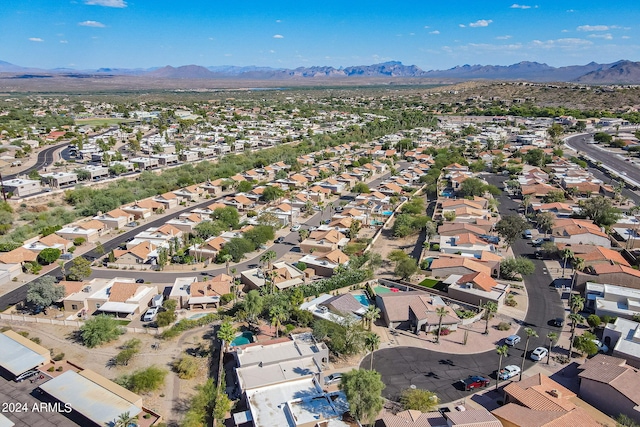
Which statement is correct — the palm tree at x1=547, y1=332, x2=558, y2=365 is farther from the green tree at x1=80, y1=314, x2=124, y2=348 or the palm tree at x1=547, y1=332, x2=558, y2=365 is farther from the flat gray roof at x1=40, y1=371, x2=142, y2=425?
the green tree at x1=80, y1=314, x2=124, y2=348

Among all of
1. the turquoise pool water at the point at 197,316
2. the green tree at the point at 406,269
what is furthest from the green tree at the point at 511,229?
the turquoise pool water at the point at 197,316

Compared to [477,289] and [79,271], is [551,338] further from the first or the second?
[79,271]

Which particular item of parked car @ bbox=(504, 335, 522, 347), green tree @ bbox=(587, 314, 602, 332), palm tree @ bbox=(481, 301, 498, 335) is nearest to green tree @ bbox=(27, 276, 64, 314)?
palm tree @ bbox=(481, 301, 498, 335)

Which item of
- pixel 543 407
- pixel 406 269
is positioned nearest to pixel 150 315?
pixel 406 269

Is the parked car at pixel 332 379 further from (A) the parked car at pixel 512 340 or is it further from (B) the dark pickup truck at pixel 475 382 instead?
(A) the parked car at pixel 512 340

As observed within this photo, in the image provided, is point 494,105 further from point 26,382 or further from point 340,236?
point 26,382

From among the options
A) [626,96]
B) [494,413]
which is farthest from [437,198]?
[626,96]
